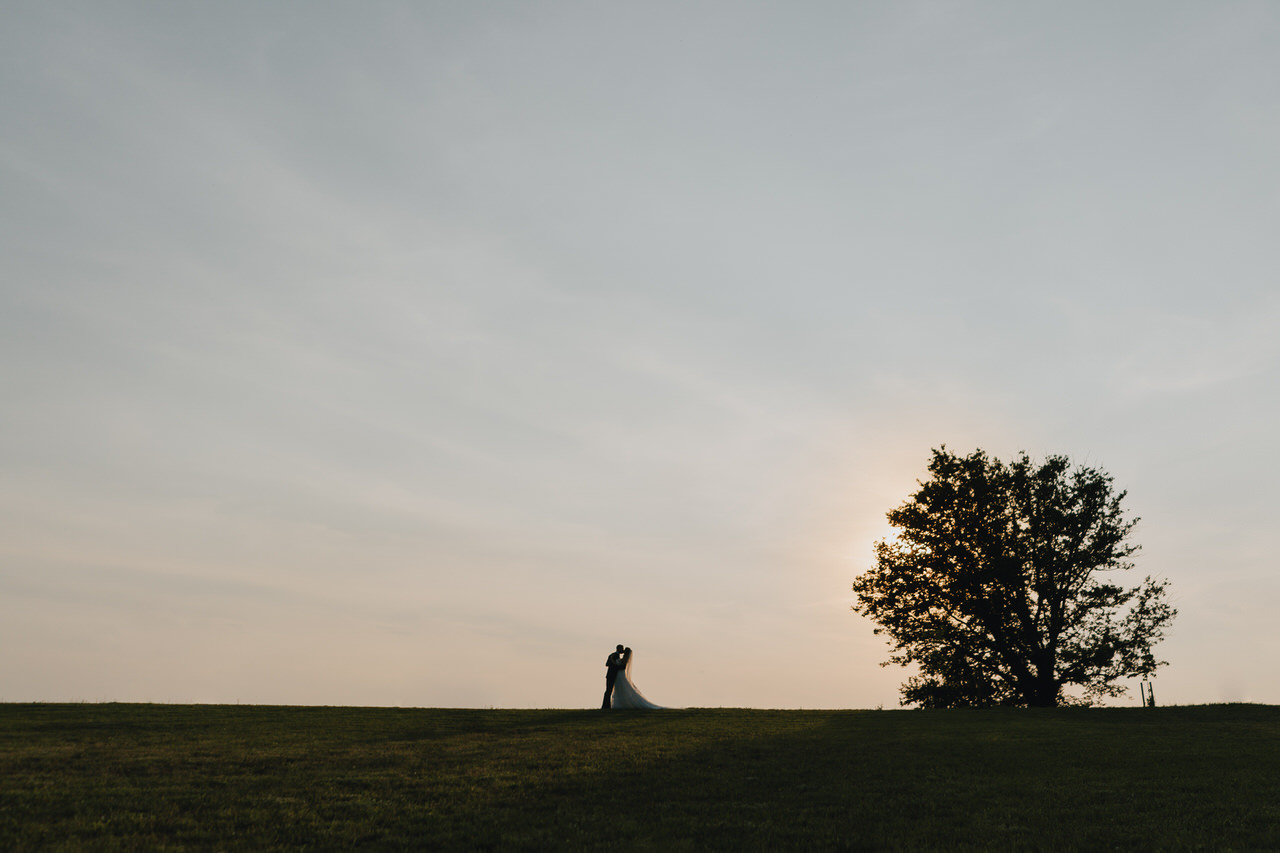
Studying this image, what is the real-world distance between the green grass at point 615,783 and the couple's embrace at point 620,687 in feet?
20.6

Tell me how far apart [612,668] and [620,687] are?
3.12 ft

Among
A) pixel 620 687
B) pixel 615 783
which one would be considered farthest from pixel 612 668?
pixel 615 783

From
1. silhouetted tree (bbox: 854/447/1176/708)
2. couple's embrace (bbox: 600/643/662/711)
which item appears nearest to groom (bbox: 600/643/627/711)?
couple's embrace (bbox: 600/643/662/711)

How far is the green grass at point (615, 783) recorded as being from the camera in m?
16.9

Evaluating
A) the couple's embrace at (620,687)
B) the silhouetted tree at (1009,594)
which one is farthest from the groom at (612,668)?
the silhouetted tree at (1009,594)

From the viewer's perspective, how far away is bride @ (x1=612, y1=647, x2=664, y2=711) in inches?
1698

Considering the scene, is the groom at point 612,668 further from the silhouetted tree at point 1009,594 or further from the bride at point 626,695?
the silhouetted tree at point 1009,594

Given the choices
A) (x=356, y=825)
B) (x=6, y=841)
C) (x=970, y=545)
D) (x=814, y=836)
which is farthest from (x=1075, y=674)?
(x=6, y=841)

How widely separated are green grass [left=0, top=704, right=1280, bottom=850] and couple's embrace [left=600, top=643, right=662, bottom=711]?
6292 millimetres

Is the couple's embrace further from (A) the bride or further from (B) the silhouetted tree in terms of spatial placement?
(B) the silhouetted tree

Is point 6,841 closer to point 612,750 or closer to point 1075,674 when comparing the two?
point 612,750

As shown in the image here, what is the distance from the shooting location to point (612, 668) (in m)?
43.8

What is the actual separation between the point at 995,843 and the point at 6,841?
17028 millimetres

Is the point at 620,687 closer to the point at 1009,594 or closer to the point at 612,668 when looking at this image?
the point at 612,668
